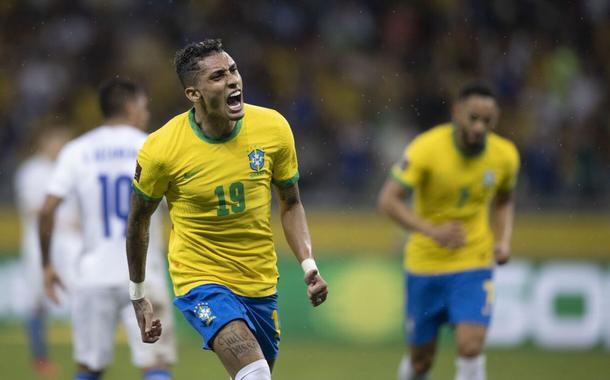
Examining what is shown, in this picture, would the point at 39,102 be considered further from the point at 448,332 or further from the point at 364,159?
the point at 448,332

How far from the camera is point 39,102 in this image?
52.4 ft

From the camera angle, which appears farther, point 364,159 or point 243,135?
point 364,159

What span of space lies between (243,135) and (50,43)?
1157cm

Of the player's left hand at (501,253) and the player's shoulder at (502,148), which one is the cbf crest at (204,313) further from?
the player's shoulder at (502,148)

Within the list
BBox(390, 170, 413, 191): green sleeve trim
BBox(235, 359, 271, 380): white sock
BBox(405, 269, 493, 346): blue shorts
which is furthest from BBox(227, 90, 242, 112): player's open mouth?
BBox(405, 269, 493, 346): blue shorts

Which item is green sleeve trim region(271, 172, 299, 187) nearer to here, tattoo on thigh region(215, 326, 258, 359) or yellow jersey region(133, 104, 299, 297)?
yellow jersey region(133, 104, 299, 297)

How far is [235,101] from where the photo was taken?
18.8 feet

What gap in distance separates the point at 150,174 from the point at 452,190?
308 centimetres

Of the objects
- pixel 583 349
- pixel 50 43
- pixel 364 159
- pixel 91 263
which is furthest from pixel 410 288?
pixel 50 43

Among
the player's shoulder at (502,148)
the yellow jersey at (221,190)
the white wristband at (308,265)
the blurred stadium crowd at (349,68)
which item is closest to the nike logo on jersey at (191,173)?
the yellow jersey at (221,190)

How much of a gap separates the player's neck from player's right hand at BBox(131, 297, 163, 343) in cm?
96

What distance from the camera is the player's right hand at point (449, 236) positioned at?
7773 mm

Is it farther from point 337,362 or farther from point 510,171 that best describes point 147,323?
point 337,362

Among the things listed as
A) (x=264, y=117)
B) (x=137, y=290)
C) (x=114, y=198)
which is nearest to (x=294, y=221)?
(x=264, y=117)
